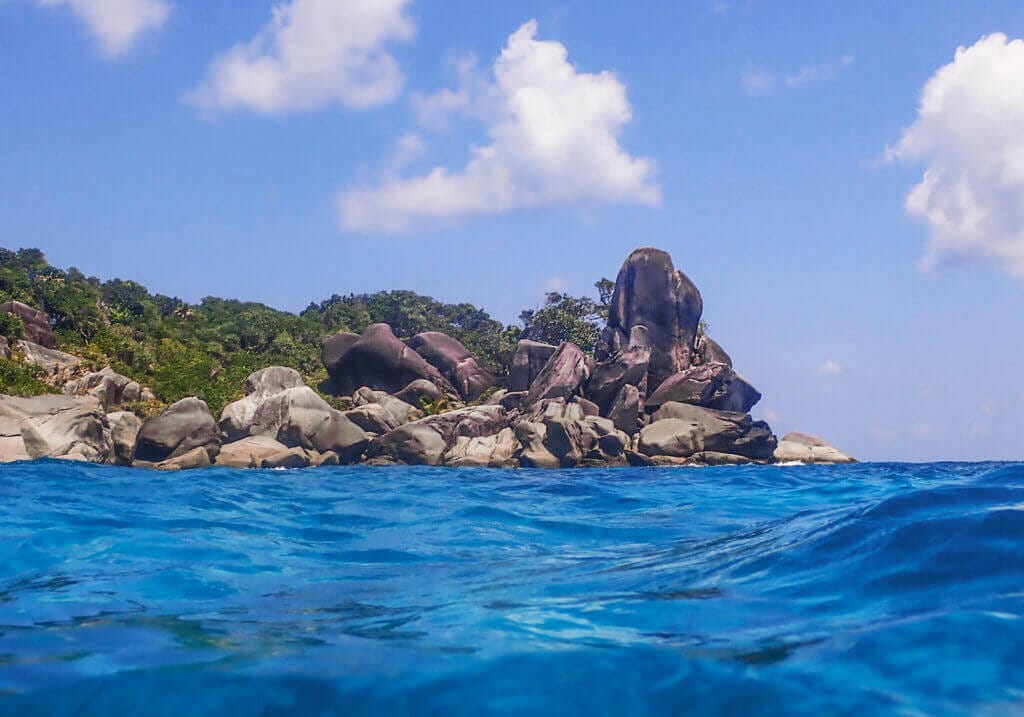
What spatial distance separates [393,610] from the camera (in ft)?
11.5

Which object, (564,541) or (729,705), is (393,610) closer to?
(729,705)

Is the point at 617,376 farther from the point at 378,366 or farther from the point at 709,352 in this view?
→ the point at 378,366

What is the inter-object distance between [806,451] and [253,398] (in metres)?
17.8

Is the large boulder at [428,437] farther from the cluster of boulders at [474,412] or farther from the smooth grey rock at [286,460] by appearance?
the smooth grey rock at [286,460]

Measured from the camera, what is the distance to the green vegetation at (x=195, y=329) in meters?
27.3

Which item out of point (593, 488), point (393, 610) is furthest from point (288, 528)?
point (593, 488)

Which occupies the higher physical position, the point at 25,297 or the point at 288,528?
the point at 25,297

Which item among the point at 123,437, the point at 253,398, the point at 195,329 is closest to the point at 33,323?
the point at 195,329

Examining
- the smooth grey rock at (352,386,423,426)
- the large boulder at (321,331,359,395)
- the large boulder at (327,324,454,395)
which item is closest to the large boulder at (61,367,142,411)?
the smooth grey rock at (352,386,423,426)

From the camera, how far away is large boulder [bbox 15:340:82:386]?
2336 centimetres

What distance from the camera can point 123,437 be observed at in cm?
1975

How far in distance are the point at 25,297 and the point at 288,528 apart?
26639 mm

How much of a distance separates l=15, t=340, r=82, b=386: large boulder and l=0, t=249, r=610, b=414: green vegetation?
72 centimetres

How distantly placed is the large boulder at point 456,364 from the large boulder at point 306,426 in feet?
29.9
